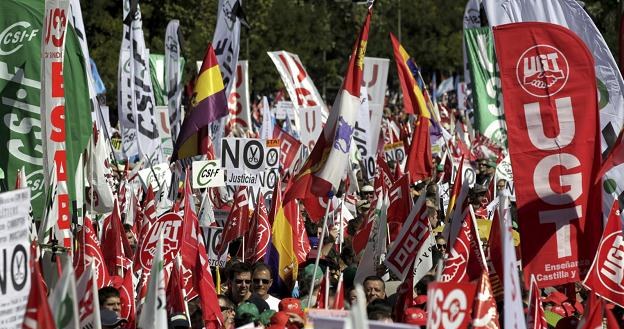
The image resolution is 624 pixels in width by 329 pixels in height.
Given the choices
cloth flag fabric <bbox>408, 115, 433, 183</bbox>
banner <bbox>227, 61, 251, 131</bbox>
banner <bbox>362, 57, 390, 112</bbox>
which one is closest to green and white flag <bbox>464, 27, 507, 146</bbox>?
banner <bbox>362, 57, 390, 112</bbox>

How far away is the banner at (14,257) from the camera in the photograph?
21.6 feet

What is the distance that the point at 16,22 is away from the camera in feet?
33.2

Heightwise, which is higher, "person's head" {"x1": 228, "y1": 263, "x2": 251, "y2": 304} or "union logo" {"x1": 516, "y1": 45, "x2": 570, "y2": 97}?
"union logo" {"x1": 516, "y1": 45, "x2": 570, "y2": 97}

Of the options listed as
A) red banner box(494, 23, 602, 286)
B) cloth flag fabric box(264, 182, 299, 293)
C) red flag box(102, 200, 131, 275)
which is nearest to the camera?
red banner box(494, 23, 602, 286)

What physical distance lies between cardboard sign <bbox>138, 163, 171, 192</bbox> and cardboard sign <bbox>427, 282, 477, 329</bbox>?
349 inches

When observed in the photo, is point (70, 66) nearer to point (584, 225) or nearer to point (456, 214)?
point (456, 214)

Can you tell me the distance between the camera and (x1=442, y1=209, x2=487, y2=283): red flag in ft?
30.0

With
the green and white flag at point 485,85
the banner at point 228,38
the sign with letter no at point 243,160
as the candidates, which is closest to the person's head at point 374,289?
the sign with letter no at point 243,160

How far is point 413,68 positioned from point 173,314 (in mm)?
11872

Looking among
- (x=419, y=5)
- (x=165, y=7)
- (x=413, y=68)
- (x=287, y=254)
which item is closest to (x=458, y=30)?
(x=419, y=5)

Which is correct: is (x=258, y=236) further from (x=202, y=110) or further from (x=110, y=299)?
(x=110, y=299)

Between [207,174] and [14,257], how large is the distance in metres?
7.15

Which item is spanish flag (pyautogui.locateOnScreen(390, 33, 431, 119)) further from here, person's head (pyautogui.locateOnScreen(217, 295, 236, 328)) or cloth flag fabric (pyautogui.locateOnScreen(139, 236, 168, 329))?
cloth flag fabric (pyautogui.locateOnScreen(139, 236, 168, 329))

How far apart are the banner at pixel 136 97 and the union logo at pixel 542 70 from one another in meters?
9.03
